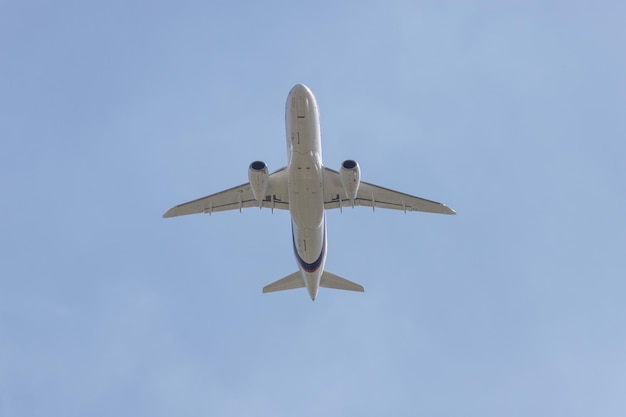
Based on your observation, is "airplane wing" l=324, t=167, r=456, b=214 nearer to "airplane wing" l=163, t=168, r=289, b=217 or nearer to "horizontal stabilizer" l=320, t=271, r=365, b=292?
"airplane wing" l=163, t=168, r=289, b=217

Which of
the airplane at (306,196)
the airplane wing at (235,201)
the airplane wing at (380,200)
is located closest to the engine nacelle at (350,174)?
the airplane at (306,196)

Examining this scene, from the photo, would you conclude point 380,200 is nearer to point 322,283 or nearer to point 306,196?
point 322,283

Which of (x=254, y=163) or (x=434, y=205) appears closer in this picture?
(x=254, y=163)

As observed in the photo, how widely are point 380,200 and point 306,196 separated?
24.0 feet

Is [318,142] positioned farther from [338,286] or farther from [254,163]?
[338,286]

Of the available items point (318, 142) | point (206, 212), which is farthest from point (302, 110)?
point (206, 212)

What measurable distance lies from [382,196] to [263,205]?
702 cm

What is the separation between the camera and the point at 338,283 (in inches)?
1928

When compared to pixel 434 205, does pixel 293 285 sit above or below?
below

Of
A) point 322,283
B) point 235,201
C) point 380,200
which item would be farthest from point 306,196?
point 322,283

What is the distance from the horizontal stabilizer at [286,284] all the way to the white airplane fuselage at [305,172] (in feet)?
12.6

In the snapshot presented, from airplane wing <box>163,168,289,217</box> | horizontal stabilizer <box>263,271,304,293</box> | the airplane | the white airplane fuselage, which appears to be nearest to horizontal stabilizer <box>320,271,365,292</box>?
the airplane

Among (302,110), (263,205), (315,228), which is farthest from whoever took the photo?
(263,205)

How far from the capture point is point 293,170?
41656mm
